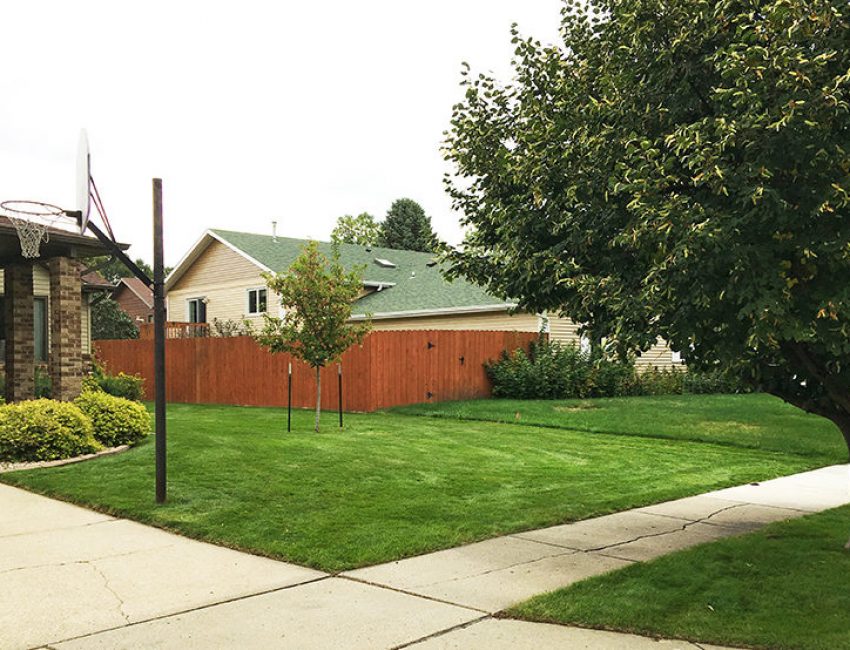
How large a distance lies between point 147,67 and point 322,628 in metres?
8.97

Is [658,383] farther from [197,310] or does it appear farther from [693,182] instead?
[693,182]

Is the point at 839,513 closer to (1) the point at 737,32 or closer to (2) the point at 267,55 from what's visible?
(1) the point at 737,32

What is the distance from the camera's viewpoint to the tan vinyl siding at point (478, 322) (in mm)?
24281

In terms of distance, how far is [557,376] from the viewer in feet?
71.4

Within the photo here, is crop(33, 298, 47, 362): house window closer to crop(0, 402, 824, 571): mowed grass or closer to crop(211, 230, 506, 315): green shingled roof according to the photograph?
crop(0, 402, 824, 571): mowed grass

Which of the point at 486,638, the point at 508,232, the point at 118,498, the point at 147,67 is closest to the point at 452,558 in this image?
the point at 486,638

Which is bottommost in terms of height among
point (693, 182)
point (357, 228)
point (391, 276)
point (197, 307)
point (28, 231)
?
point (693, 182)

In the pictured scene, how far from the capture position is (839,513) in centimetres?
856

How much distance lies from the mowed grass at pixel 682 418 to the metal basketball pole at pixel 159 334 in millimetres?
9770

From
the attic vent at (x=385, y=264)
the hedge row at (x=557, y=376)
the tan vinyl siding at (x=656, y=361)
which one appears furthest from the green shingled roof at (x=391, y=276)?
the tan vinyl siding at (x=656, y=361)

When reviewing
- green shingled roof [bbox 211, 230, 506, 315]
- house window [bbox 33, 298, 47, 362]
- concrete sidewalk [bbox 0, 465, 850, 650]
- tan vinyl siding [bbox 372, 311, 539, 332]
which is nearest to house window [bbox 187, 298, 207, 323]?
green shingled roof [bbox 211, 230, 506, 315]

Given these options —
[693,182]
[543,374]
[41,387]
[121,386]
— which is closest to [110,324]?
[121,386]

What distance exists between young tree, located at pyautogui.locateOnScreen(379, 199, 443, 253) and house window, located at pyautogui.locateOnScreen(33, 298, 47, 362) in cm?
4317

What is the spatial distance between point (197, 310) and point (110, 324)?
31.4 feet
